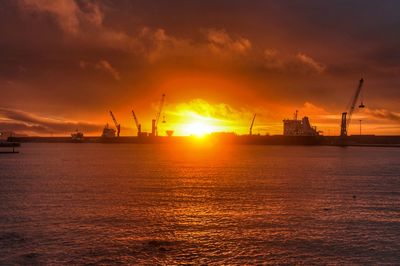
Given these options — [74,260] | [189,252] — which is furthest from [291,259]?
[74,260]

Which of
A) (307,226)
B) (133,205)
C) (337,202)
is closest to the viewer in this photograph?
(307,226)

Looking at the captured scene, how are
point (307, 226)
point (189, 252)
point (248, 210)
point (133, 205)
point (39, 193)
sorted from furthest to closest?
point (39, 193) → point (133, 205) → point (248, 210) → point (307, 226) → point (189, 252)

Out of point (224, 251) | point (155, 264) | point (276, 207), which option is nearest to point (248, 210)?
point (276, 207)

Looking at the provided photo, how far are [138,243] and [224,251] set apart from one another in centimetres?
679

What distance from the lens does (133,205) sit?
49.0 meters

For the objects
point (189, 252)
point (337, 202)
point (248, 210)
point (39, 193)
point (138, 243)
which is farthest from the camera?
point (39, 193)

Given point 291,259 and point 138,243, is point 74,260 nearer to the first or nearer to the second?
point 138,243

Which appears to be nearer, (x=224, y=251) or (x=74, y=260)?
(x=74, y=260)

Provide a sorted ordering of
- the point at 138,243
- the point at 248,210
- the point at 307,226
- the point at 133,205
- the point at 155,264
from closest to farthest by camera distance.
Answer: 1. the point at 155,264
2. the point at 138,243
3. the point at 307,226
4. the point at 248,210
5. the point at 133,205

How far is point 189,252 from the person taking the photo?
2872 cm

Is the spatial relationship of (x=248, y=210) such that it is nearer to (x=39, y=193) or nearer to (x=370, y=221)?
(x=370, y=221)

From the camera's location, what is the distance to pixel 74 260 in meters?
26.8

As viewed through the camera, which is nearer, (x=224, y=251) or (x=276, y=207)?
(x=224, y=251)

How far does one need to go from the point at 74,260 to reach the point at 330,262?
16905mm
